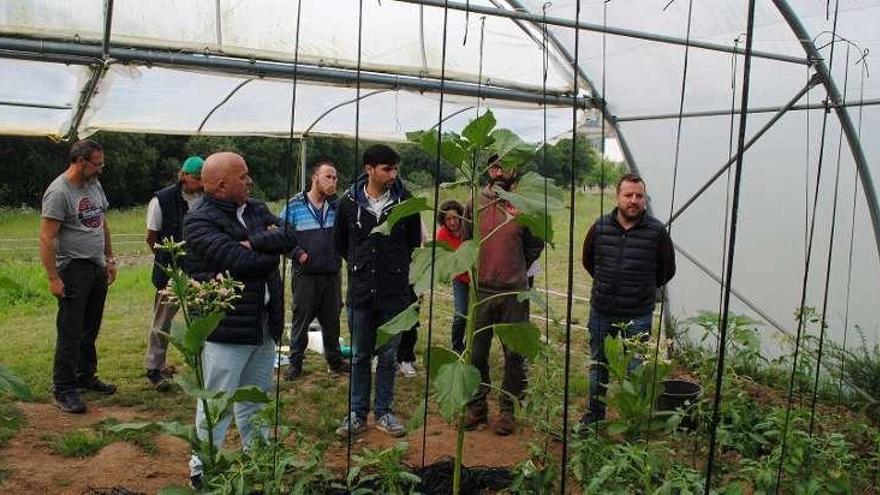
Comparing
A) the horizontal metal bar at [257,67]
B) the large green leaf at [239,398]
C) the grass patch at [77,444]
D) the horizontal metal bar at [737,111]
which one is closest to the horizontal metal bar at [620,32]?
the horizontal metal bar at [737,111]

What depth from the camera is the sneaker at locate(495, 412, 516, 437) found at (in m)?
4.21

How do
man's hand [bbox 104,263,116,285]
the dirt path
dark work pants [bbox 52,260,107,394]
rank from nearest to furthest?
1. the dirt path
2. dark work pants [bbox 52,260,107,394]
3. man's hand [bbox 104,263,116,285]

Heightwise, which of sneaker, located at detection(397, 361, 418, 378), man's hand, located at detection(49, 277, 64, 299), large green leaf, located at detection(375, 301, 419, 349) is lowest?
sneaker, located at detection(397, 361, 418, 378)

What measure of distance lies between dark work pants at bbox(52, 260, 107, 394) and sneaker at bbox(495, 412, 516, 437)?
2563 mm

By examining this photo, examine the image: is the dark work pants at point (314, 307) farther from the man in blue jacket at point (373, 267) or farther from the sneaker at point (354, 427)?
the sneaker at point (354, 427)

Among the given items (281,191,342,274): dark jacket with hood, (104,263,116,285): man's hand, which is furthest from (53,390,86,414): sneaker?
(281,191,342,274): dark jacket with hood

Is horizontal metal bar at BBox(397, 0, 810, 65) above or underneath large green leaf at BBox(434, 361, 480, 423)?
above

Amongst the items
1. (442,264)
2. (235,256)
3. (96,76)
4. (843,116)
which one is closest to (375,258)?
(235,256)

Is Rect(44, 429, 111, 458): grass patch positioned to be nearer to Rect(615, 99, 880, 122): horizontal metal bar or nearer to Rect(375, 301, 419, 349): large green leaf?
Rect(375, 301, 419, 349): large green leaf

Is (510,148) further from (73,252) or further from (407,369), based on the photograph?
(407,369)

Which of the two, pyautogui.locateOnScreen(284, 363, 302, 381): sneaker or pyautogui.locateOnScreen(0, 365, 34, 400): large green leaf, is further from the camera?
pyautogui.locateOnScreen(284, 363, 302, 381): sneaker

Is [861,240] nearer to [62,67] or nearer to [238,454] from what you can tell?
[238,454]

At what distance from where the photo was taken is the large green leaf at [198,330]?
6.08 ft

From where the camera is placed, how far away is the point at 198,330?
73.6 inches
